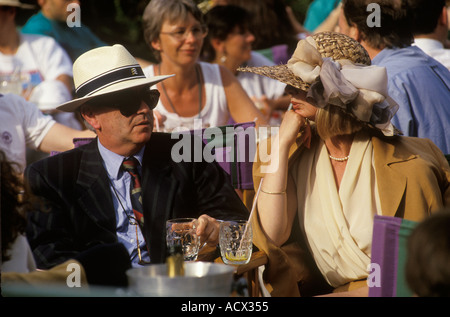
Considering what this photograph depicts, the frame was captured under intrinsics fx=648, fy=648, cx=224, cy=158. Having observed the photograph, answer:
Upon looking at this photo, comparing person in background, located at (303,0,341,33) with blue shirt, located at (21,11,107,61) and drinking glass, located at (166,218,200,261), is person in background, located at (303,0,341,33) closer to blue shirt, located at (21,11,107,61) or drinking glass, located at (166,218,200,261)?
blue shirt, located at (21,11,107,61)

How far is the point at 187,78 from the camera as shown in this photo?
5.54m

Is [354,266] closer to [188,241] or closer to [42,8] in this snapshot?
[188,241]

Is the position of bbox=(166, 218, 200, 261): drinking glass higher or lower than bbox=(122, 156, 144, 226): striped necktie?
lower

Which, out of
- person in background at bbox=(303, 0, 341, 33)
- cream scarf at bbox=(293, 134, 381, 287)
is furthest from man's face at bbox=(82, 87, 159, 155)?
person in background at bbox=(303, 0, 341, 33)

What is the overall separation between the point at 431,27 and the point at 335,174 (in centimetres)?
235

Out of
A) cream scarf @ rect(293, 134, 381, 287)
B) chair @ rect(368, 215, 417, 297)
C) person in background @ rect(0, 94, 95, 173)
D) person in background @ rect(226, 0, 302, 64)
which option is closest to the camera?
chair @ rect(368, 215, 417, 297)

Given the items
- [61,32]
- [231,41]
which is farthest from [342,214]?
[61,32]

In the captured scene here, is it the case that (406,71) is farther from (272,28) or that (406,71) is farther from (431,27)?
(272,28)

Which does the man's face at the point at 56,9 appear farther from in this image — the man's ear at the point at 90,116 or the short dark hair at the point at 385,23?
the man's ear at the point at 90,116

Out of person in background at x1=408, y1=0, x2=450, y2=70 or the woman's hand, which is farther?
person in background at x1=408, y1=0, x2=450, y2=70

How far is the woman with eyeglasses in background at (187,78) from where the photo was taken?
5.39 metres

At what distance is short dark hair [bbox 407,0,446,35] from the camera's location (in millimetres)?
4748

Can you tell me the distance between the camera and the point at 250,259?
3105 millimetres

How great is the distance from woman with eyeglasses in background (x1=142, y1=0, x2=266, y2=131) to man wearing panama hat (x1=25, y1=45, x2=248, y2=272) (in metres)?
1.81
